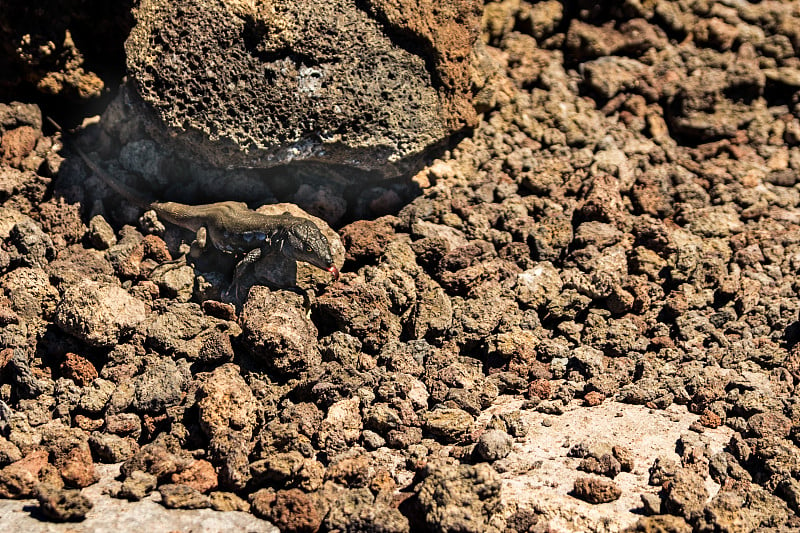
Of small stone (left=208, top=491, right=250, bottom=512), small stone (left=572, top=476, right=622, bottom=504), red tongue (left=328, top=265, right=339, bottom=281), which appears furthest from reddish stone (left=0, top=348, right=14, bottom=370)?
small stone (left=572, top=476, right=622, bottom=504)

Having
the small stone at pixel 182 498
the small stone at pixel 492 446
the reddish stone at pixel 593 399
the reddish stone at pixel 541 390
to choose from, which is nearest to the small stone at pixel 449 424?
the small stone at pixel 492 446

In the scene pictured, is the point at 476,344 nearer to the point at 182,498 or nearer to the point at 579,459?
the point at 579,459

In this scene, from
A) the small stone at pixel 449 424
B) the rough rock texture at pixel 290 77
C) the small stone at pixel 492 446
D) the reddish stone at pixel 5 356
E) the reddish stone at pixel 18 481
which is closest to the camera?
the reddish stone at pixel 18 481

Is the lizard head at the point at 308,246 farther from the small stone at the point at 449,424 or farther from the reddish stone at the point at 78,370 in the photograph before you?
the reddish stone at the point at 78,370

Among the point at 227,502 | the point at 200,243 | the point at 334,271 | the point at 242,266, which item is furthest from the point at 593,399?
the point at 200,243

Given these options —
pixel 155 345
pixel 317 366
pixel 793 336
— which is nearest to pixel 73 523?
pixel 155 345

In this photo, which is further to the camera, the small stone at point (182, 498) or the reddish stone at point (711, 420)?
the reddish stone at point (711, 420)

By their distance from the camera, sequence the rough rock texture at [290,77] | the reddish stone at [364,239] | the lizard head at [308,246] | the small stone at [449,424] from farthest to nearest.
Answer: the reddish stone at [364,239] < the rough rock texture at [290,77] < the lizard head at [308,246] < the small stone at [449,424]

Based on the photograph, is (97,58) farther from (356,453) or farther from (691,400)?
(691,400)
